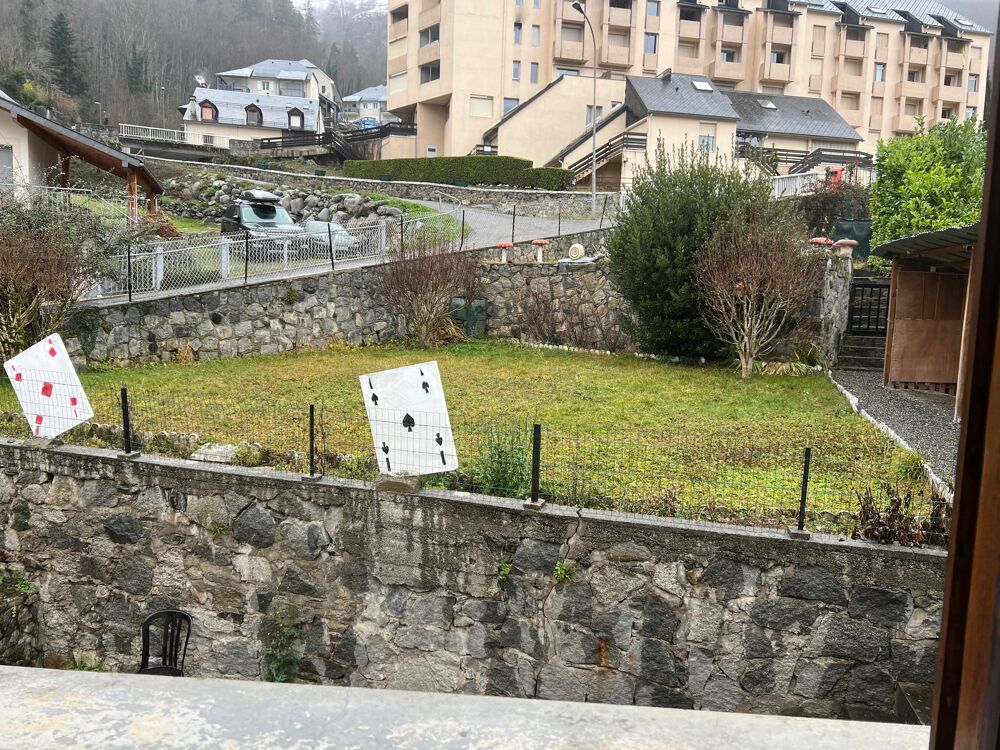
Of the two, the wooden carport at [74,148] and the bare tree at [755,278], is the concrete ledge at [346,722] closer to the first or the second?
the bare tree at [755,278]

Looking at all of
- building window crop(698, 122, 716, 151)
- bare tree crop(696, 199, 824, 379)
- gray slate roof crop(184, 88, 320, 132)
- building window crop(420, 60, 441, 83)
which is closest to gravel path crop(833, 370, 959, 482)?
bare tree crop(696, 199, 824, 379)

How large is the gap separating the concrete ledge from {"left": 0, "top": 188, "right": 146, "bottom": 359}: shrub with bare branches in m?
12.9

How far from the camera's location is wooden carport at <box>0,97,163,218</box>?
21.4 metres

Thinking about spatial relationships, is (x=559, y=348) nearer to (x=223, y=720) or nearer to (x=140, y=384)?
(x=140, y=384)

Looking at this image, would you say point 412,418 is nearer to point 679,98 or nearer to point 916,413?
point 916,413

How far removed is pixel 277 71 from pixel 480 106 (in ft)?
160

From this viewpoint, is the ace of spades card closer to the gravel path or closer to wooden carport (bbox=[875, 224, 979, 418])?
the gravel path

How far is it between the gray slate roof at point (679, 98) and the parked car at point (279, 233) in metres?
21.7

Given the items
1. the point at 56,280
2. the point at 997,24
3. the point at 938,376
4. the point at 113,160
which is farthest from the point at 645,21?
the point at 997,24

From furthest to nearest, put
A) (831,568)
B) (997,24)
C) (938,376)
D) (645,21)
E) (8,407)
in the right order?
1. (645,21)
2. (938,376)
3. (8,407)
4. (831,568)
5. (997,24)

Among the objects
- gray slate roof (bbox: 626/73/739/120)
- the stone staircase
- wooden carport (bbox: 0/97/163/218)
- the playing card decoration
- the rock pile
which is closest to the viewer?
the playing card decoration

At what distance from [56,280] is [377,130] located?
138 feet

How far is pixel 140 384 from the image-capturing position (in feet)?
44.2

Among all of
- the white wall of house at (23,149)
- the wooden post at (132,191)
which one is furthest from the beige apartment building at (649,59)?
the white wall of house at (23,149)
